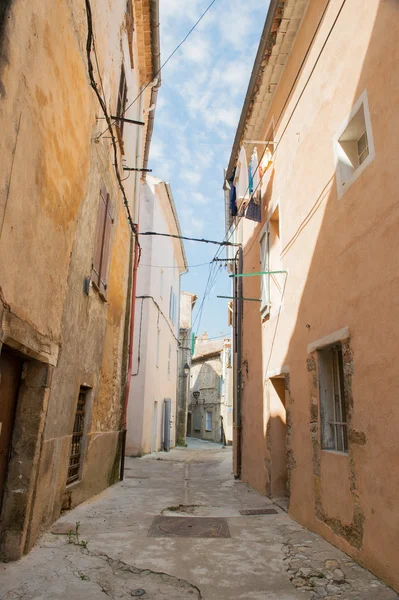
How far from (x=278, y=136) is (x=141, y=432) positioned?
30.8 feet

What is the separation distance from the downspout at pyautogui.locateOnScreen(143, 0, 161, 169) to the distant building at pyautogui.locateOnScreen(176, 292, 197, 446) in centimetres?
1581

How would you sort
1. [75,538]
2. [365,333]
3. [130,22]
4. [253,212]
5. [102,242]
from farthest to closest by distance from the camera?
[253,212] → [130,22] → [102,242] → [75,538] → [365,333]

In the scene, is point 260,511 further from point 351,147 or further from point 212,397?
point 212,397

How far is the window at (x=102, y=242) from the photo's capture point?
608 centimetres

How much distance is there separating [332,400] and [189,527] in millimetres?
2227

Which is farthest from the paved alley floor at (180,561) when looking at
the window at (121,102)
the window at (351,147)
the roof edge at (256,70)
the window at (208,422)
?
the window at (208,422)

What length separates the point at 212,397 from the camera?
31.2 meters

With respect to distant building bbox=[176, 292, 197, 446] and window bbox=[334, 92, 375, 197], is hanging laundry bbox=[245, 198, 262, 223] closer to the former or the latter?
window bbox=[334, 92, 375, 197]

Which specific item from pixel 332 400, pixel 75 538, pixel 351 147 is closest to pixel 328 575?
pixel 332 400

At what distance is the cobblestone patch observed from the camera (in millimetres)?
3086

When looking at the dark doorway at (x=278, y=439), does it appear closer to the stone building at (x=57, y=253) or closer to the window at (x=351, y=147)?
the stone building at (x=57, y=253)

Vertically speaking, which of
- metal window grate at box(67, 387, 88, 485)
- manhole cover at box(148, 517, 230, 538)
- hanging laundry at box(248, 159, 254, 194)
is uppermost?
hanging laundry at box(248, 159, 254, 194)

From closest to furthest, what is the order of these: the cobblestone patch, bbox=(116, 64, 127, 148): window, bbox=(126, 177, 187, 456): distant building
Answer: the cobblestone patch
bbox=(116, 64, 127, 148): window
bbox=(126, 177, 187, 456): distant building

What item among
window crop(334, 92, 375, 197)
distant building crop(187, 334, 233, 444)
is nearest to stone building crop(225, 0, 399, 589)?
window crop(334, 92, 375, 197)
